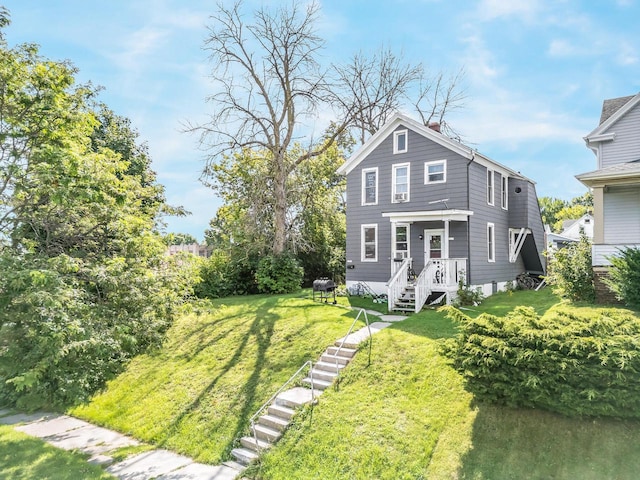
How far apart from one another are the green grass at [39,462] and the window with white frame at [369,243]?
41.2 feet

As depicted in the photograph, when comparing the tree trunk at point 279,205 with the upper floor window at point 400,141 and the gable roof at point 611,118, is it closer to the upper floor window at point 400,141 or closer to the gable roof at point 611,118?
the upper floor window at point 400,141

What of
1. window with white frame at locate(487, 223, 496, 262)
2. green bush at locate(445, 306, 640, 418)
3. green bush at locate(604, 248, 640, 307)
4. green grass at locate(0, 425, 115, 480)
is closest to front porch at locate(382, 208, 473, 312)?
window with white frame at locate(487, 223, 496, 262)

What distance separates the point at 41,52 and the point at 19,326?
241 inches

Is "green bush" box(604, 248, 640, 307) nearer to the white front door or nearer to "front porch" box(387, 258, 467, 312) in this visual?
"front porch" box(387, 258, 467, 312)

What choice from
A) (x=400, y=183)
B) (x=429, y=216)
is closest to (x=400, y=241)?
(x=429, y=216)

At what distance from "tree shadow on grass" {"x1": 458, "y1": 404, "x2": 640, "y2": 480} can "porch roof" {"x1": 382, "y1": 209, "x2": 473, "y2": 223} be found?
9266 mm

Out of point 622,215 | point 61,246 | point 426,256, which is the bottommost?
point 426,256

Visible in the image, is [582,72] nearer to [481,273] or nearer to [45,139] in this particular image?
[481,273]

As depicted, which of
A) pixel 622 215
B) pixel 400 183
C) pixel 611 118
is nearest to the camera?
pixel 622 215

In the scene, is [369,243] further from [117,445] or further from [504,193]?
[117,445]

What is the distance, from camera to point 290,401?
26.9ft

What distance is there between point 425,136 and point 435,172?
1.61 meters

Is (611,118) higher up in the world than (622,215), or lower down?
higher up

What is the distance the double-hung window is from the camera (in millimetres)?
16934
